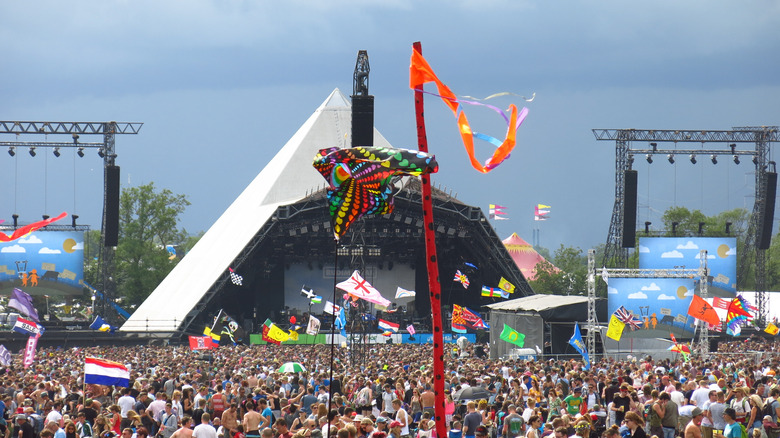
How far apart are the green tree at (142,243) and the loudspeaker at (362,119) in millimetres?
39805

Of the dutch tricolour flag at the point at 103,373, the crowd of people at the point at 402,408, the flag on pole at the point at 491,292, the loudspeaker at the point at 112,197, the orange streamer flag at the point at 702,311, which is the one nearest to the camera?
the crowd of people at the point at 402,408

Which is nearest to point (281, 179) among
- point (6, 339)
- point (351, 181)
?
point (6, 339)

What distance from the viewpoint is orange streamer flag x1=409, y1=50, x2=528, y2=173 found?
786 centimetres

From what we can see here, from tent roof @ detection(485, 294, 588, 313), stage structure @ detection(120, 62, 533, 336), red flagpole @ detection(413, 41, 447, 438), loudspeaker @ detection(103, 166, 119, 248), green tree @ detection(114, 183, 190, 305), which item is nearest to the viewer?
red flagpole @ detection(413, 41, 447, 438)

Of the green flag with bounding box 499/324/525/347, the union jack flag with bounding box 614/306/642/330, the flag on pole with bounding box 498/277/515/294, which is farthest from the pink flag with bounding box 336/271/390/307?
the flag on pole with bounding box 498/277/515/294

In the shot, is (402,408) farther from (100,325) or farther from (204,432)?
(100,325)

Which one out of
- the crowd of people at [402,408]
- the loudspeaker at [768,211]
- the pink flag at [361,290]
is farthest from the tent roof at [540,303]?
the loudspeaker at [768,211]

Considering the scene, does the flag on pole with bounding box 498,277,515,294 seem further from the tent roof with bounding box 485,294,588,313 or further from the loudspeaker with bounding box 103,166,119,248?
the loudspeaker with bounding box 103,166,119,248

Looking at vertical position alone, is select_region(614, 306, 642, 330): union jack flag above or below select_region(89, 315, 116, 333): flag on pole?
above

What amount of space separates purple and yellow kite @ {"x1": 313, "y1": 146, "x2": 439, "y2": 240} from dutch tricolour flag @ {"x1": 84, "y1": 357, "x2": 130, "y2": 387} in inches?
263

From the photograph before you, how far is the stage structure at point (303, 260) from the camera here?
144ft

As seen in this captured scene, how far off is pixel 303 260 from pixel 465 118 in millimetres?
40920

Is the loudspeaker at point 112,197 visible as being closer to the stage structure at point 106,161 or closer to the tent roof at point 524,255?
the stage structure at point 106,161

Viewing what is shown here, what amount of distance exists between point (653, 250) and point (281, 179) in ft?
62.5
